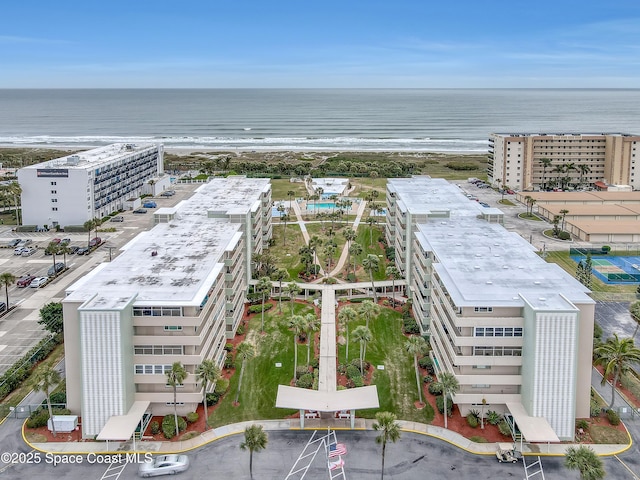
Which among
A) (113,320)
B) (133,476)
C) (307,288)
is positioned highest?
(113,320)

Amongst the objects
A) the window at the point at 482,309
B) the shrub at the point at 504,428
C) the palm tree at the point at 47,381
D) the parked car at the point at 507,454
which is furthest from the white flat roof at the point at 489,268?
the palm tree at the point at 47,381

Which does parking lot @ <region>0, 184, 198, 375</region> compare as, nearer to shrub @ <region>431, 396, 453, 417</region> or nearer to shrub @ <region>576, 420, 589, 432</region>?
shrub @ <region>431, 396, 453, 417</region>

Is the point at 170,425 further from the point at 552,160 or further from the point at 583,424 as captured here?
the point at 552,160

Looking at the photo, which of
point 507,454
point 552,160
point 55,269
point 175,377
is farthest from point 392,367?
point 552,160

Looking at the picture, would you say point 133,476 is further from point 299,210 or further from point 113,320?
point 299,210

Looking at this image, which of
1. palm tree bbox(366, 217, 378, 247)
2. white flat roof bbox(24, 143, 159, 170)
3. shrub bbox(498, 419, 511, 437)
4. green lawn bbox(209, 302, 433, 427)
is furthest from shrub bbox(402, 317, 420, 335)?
white flat roof bbox(24, 143, 159, 170)

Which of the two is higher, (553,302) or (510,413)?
(553,302)

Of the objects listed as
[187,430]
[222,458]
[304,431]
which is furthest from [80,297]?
[304,431]

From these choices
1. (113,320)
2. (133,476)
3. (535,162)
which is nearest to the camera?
(133,476)
